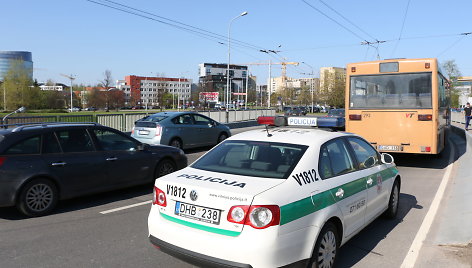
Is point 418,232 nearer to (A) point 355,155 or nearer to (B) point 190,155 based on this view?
(A) point 355,155

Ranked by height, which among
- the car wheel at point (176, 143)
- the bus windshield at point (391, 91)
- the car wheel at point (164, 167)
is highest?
the bus windshield at point (391, 91)

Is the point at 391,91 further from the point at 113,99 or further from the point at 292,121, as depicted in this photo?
the point at 113,99

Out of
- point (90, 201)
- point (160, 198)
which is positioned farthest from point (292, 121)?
point (90, 201)

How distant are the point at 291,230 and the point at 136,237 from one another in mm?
2576

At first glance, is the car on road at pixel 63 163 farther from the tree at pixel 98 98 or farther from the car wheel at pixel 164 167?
the tree at pixel 98 98

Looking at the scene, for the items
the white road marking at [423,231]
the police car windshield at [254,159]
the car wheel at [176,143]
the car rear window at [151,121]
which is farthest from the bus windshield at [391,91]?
the police car windshield at [254,159]

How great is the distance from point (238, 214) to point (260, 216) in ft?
0.63

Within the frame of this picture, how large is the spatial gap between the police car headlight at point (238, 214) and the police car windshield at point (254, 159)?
61 cm

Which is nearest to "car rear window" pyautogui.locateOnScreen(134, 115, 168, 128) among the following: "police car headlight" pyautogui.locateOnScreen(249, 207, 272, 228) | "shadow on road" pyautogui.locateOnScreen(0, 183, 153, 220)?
"shadow on road" pyautogui.locateOnScreen(0, 183, 153, 220)

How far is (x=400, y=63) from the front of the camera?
10891 millimetres

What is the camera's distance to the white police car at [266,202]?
10.4ft

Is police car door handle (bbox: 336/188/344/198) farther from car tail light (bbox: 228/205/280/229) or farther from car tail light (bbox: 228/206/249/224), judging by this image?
car tail light (bbox: 228/206/249/224)

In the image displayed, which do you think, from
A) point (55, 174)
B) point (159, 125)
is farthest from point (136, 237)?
point (159, 125)

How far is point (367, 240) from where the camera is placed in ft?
16.5
